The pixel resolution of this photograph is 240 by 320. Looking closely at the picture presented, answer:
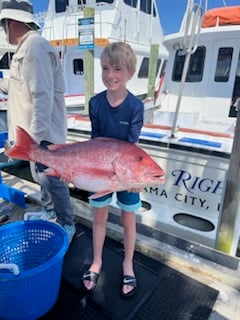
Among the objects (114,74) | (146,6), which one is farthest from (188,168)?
(146,6)

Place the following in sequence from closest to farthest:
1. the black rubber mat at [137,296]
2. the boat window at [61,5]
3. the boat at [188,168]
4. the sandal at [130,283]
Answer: the black rubber mat at [137,296]
the sandal at [130,283]
the boat at [188,168]
the boat window at [61,5]

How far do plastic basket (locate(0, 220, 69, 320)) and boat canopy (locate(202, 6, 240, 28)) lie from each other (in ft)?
15.7

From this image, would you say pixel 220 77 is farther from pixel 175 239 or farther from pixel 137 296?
pixel 137 296

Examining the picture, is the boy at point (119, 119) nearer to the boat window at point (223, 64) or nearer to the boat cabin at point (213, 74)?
the boat cabin at point (213, 74)

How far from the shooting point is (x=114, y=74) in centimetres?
144

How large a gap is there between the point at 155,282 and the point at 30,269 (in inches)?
33.5

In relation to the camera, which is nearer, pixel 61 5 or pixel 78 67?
pixel 78 67

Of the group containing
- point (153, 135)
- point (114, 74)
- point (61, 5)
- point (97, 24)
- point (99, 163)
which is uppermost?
point (61, 5)

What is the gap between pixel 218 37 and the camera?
182 inches

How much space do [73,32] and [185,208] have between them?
8.08 m

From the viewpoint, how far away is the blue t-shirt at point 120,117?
59.6 inches

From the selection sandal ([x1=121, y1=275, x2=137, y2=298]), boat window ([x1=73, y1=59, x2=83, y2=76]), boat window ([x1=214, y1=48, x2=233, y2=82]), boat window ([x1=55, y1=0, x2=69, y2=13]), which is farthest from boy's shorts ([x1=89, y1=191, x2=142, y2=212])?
boat window ([x1=55, y1=0, x2=69, y2=13])

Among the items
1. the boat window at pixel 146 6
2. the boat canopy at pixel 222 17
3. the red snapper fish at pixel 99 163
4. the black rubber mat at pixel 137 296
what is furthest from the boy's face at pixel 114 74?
the boat window at pixel 146 6

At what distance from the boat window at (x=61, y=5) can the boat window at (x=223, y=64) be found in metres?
7.22
